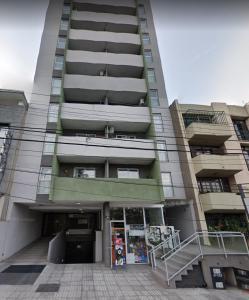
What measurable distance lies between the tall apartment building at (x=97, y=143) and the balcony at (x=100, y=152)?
0.25 ft

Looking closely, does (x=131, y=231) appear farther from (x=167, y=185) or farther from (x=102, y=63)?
(x=102, y=63)

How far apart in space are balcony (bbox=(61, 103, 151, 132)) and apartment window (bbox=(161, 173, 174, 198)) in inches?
188

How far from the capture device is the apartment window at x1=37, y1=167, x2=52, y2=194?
11203 millimetres

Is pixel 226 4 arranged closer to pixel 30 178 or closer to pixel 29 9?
pixel 29 9

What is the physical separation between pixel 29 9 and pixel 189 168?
41.2 feet

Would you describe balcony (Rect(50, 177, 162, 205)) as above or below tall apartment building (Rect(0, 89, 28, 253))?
below

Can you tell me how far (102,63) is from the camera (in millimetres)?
16984

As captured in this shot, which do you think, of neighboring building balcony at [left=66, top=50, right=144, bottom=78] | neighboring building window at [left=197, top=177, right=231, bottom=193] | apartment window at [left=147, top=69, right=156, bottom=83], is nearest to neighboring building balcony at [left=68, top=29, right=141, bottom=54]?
neighboring building balcony at [left=66, top=50, right=144, bottom=78]

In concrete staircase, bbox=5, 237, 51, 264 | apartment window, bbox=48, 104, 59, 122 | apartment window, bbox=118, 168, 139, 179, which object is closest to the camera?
concrete staircase, bbox=5, 237, 51, 264

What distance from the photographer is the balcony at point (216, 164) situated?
12.8 metres

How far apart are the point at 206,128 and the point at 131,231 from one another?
32.7 feet

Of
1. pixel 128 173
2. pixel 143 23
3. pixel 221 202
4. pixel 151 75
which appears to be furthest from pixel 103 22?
pixel 221 202

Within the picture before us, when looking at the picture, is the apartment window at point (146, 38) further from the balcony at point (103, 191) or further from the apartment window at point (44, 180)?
the apartment window at point (44, 180)

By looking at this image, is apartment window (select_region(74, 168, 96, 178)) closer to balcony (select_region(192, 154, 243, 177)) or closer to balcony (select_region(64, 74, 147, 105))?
balcony (select_region(64, 74, 147, 105))
